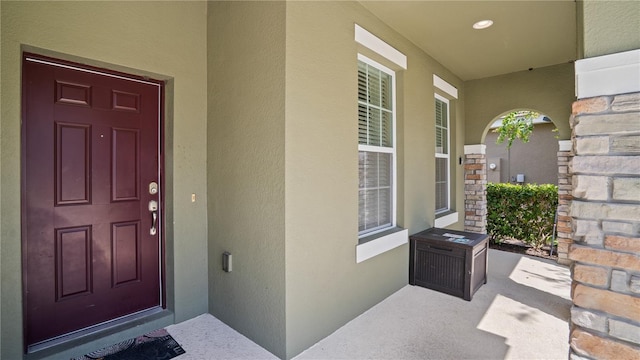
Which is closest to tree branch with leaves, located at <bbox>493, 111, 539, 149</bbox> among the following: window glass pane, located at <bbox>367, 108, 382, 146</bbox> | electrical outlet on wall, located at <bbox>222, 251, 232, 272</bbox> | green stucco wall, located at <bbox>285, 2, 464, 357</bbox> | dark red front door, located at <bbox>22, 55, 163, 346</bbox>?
window glass pane, located at <bbox>367, 108, 382, 146</bbox>

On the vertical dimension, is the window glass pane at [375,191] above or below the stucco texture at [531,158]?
below

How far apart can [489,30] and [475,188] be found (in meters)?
2.91

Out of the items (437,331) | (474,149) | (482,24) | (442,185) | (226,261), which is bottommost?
(437,331)

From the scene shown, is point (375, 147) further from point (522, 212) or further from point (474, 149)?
point (522, 212)

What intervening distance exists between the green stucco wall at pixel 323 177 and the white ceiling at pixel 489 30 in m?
0.35

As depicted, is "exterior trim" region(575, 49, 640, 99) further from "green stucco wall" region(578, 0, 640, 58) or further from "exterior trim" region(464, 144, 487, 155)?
"exterior trim" region(464, 144, 487, 155)

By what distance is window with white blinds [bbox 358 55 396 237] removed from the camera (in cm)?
325

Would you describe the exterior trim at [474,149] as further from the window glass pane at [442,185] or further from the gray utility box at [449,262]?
the gray utility box at [449,262]

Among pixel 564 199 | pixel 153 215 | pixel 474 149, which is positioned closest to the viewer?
pixel 153 215

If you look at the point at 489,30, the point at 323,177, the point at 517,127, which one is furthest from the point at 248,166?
the point at 517,127

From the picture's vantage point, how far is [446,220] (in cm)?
488

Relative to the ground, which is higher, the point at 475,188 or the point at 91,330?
the point at 475,188

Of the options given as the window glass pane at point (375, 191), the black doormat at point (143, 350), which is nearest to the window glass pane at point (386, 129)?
the window glass pane at point (375, 191)

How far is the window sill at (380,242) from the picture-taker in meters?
2.99
